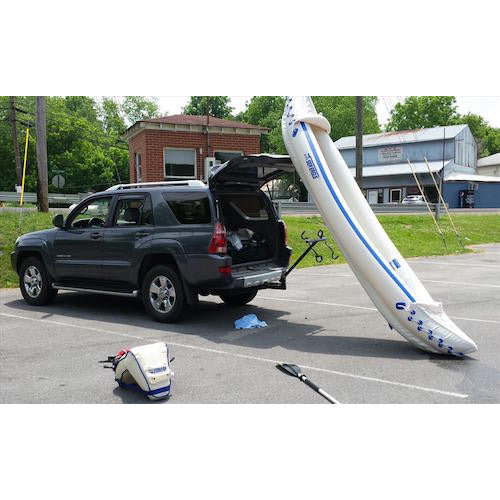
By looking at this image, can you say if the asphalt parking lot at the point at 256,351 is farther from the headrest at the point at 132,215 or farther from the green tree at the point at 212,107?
the green tree at the point at 212,107

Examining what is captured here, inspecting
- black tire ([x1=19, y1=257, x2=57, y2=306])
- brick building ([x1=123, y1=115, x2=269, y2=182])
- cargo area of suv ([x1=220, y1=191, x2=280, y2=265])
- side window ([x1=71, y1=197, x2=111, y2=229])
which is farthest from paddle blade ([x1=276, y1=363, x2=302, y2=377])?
brick building ([x1=123, y1=115, x2=269, y2=182])

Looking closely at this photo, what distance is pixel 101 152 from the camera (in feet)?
186

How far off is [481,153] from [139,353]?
78.1 meters

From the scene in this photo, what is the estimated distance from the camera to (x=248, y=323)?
7.29 m

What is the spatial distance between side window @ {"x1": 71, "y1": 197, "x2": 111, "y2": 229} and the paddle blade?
4.10 meters

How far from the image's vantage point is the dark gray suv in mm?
7066

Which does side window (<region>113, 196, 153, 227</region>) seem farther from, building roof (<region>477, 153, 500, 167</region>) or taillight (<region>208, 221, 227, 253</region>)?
building roof (<region>477, 153, 500, 167</region>)

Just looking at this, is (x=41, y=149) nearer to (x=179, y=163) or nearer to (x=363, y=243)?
(x=179, y=163)

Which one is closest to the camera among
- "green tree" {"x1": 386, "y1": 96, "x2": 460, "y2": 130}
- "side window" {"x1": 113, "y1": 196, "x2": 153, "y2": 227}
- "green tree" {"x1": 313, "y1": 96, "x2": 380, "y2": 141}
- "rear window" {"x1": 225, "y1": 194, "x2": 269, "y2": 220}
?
"side window" {"x1": 113, "y1": 196, "x2": 153, "y2": 227}

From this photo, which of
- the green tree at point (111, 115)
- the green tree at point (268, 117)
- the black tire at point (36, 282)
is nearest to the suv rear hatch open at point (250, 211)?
the black tire at point (36, 282)

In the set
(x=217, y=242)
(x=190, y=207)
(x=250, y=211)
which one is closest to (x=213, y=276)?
(x=217, y=242)

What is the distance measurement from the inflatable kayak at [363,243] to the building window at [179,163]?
14606 mm

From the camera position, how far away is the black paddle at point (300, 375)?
4.58 metres

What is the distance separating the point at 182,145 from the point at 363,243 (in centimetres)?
1597
